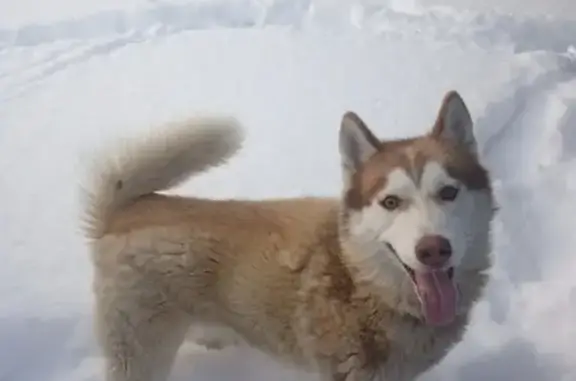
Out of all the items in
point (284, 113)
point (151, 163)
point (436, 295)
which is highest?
point (284, 113)

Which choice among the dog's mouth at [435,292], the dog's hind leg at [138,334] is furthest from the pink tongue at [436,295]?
the dog's hind leg at [138,334]

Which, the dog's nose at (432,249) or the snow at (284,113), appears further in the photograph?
the snow at (284,113)

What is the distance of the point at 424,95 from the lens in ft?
2.44

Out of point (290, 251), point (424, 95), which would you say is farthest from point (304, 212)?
point (424, 95)

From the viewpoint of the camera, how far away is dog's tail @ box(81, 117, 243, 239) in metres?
0.59

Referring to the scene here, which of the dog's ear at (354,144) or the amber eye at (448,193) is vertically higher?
the dog's ear at (354,144)

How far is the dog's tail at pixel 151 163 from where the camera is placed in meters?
0.59

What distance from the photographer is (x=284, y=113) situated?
0.76 meters

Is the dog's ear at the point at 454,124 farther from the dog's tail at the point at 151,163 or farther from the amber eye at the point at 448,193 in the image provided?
the dog's tail at the point at 151,163

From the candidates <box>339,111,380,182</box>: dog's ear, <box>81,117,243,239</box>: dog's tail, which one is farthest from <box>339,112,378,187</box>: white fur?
<box>81,117,243,239</box>: dog's tail

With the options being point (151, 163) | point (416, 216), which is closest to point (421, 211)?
point (416, 216)

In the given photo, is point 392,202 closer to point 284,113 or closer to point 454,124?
point 454,124

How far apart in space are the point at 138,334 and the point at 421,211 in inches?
7.5

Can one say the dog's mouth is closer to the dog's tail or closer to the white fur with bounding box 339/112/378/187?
the white fur with bounding box 339/112/378/187
